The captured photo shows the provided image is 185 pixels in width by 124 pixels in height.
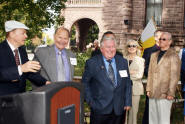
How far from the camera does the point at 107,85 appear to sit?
3.94m

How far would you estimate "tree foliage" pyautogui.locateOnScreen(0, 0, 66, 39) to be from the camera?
383 inches

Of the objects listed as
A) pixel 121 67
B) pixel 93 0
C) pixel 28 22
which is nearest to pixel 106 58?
pixel 121 67

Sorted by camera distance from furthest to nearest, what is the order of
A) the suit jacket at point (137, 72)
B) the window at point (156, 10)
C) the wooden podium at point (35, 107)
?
the window at point (156, 10) < the suit jacket at point (137, 72) < the wooden podium at point (35, 107)

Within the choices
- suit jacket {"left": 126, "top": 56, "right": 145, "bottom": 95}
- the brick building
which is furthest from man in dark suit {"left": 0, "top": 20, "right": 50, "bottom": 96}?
the brick building

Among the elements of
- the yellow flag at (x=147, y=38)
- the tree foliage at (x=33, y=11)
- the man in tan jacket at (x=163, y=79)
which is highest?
the tree foliage at (x=33, y=11)

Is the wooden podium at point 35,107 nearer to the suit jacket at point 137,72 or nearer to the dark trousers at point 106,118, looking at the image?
the dark trousers at point 106,118

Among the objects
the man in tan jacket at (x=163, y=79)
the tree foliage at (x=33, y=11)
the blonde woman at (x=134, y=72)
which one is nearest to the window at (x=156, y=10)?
the tree foliage at (x=33, y=11)

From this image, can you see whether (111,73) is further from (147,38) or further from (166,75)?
(147,38)

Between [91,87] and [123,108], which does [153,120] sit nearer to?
[123,108]

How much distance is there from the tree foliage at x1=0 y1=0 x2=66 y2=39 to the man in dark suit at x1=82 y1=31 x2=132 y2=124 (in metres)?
6.19

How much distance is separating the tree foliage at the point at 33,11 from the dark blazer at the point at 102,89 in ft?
20.3

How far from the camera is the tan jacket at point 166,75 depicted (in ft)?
15.6

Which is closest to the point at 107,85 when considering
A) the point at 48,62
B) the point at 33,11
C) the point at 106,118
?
the point at 106,118

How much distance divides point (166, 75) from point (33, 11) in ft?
21.1
